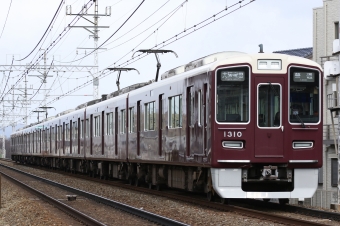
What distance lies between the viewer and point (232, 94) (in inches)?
557

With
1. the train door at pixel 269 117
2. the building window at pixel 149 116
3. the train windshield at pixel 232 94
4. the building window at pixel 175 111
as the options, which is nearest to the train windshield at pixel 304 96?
the train door at pixel 269 117

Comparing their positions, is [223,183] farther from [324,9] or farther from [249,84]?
[324,9]

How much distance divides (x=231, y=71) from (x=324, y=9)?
22337mm

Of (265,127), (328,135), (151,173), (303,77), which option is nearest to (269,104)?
(265,127)

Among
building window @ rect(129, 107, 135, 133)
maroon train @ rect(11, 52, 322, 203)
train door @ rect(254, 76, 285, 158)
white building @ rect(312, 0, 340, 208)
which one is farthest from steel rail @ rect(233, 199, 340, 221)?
white building @ rect(312, 0, 340, 208)

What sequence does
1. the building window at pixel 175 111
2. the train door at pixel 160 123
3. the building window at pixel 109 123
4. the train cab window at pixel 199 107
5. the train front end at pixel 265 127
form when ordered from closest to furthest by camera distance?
the train front end at pixel 265 127, the train cab window at pixel 199 107, the building window at pixel 175 111, the train door at pixel 160 123, the building window at pixel 109 123

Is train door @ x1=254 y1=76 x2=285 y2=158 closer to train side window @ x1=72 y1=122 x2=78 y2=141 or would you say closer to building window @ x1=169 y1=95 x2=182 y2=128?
building window @ x1=169 y1=95 x2=182 y2=128

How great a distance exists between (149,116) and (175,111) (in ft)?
8.73

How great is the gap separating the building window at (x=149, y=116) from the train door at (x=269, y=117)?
5.41m

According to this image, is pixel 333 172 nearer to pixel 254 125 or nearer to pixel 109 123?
pixel 109 123

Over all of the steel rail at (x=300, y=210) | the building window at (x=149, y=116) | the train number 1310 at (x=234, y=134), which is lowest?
the steel rail at (x=300, y=210)

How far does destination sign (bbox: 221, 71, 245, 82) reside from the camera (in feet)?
46.3

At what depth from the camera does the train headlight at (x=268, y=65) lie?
46.6ft

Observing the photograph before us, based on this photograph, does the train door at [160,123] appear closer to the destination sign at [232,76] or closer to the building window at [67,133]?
the destination sign at [232,76]
